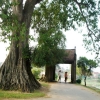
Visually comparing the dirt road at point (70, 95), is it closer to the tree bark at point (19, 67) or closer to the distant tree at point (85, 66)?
the tree bark at point (19, 67)

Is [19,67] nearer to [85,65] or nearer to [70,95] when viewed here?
[70,95]

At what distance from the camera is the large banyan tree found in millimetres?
12328

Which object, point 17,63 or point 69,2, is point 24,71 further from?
point 69,2

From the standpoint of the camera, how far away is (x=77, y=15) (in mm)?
16422

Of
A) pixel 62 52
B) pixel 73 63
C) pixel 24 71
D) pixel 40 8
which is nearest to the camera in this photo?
pixel 24 71

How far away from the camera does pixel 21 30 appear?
40.9 ft

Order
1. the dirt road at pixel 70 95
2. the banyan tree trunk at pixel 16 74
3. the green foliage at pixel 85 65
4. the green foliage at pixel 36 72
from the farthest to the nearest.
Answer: the green foliage at pixel 36 72, the green foliage at pixel 85 65, the banyan tree trunk at pixel 16 74, the dirt road at pixel 70 95

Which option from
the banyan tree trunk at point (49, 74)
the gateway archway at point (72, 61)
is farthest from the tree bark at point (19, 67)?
the gateway archway at point (72, 61)

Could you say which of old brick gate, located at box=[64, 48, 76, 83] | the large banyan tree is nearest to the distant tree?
old brick gate, located at box=[64, 48, 76, 83]

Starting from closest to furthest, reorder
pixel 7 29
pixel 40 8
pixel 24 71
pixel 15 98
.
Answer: pixel 15 98 → pixel 7 29 → pixel 24 71 → pixel 40 8

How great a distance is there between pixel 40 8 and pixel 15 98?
37.0 feet

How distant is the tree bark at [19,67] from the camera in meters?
14.0

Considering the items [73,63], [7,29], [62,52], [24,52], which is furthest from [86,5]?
[73,63]

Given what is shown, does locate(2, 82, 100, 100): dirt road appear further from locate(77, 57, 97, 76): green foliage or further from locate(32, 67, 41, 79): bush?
locate(32, 67, 41, 79): bush
